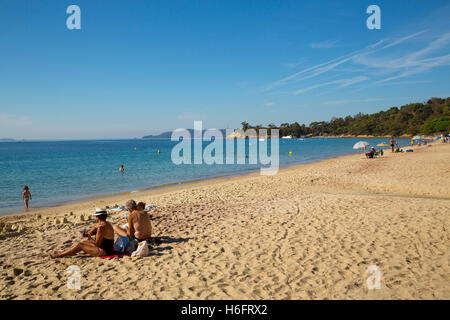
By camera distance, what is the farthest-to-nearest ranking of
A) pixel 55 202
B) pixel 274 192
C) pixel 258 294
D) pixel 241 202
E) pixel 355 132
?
pixel 355 132 → pixel 55 202 → pixel 274 192 → pixel 241 202 → pixel 258 294

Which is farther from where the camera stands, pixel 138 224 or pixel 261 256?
pixel 138 224

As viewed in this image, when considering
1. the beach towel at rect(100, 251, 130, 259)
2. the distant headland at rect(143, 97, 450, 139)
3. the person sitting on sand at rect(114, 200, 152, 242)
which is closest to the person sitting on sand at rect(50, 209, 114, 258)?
the beach towel at rect(100, 251, 130, 259)

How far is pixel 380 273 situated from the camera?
4539 millimetres

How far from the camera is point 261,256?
540 centimetres

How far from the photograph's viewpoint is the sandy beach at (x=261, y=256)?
4.20 meters

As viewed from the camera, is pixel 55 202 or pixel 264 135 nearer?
pixel 55 202

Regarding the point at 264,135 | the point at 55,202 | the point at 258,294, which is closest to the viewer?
the point at 258,294

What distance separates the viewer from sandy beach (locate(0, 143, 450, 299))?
4.20 m

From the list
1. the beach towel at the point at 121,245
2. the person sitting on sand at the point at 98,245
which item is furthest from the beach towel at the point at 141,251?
the person sitting on sand at the point at 98,245

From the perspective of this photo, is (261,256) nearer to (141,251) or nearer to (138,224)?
(141,251)

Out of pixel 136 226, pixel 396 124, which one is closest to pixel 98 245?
pixel 136 226
